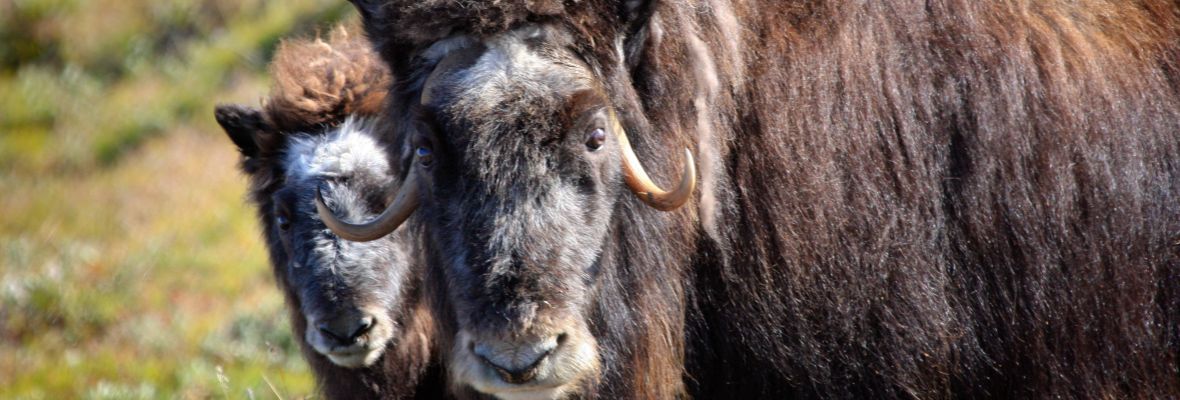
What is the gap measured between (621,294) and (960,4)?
1247 millimetres

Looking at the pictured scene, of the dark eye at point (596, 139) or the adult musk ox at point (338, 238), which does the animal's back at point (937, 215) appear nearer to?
the dark eye at point (596, 139)

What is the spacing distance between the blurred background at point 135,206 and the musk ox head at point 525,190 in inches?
102

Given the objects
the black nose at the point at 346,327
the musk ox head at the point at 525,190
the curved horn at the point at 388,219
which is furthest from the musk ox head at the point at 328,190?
the musk ox head at the point at 525,190

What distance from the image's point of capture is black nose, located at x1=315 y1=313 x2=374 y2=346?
4.45 metres

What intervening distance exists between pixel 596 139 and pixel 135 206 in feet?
29.0

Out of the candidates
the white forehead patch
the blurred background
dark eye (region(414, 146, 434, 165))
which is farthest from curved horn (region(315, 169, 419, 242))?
the blurred background

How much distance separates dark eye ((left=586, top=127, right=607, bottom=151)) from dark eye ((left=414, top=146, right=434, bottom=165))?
403mm

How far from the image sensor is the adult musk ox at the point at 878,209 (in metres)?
3.34

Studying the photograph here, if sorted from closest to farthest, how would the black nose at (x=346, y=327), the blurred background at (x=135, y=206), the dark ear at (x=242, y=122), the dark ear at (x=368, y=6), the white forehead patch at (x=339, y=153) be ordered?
1. the dark ear at (x=368, y=6)
2. the black nose at (x=346, y=327)
3. the white forehead patch at (x=339, y=153)
4. the dark ear at (x=242, y=122)
5. the blurred background at (x=135, y=206)

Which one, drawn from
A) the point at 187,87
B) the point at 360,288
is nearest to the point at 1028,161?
the point at 360,288

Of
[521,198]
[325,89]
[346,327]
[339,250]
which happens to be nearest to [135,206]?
[325,89]

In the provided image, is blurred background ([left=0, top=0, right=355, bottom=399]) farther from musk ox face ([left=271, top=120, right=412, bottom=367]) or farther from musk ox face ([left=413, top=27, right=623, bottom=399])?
musk ox face ([left=413, top=27, right=623, bottom=399])

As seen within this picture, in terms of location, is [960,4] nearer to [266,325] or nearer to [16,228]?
[266,325]

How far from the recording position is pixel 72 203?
1120 centimetres
